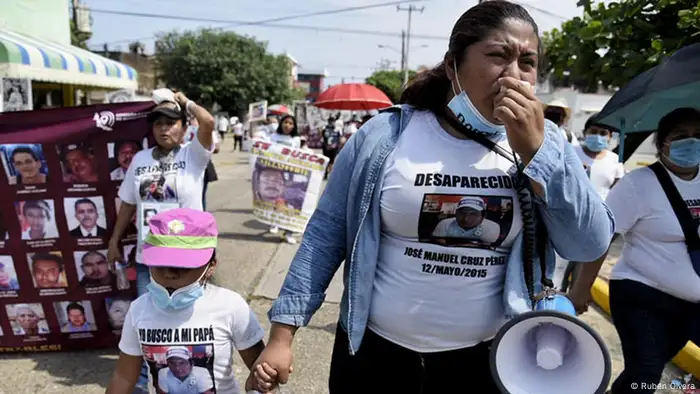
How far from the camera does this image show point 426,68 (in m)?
1.98

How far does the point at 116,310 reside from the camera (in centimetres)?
401

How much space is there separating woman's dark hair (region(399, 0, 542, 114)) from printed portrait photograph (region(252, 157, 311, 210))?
586cm

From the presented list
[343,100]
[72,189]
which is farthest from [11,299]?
[343,100]

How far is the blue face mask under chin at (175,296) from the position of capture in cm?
222

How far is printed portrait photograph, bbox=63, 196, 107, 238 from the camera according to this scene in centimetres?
389

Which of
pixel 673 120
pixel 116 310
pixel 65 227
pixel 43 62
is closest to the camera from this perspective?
pixel 673 120

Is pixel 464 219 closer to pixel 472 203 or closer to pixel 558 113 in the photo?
pixel 472 203

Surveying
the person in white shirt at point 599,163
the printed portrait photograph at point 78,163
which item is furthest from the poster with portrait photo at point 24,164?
the person in white shirt at point 599,163

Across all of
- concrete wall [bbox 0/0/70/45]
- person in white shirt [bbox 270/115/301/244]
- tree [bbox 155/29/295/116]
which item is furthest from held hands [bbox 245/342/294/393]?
tree [bbox 155/29/295/116]

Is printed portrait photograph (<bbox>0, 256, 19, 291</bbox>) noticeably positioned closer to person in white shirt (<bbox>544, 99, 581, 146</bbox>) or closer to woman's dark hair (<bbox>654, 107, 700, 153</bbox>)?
woman's dark hair (<bbox>654, 107, 700, 153</bbox>)

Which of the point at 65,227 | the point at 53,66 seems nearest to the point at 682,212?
the point at 65,227

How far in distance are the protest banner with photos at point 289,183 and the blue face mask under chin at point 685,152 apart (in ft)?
17.2

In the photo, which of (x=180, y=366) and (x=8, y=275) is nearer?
(x=180, y=366)

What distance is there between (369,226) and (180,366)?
1091 millimetres
